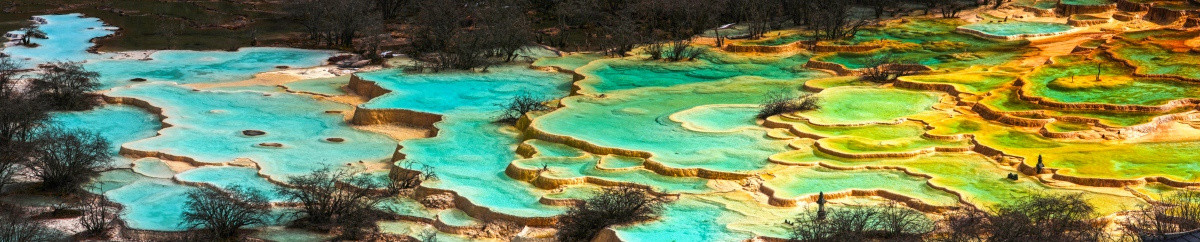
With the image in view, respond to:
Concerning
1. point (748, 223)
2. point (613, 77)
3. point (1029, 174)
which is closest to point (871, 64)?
point (613, 77)

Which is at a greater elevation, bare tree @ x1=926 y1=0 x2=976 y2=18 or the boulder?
bare tree @ x1=926 y1=0 x2=976 y2=18

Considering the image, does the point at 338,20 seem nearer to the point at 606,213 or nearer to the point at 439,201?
the point at 439,201

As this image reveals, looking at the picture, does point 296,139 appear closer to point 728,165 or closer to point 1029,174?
point 728,165

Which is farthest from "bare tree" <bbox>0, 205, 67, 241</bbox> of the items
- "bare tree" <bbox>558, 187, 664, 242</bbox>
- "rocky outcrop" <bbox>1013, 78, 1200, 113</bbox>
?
"rocky outcrop" <bbox>1013, 78, 1200, 113</bbox>

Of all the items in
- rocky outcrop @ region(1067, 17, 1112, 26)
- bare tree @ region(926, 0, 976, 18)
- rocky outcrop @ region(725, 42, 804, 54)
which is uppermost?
rocky outcrop @ region(1067, 17, 1112, 26)

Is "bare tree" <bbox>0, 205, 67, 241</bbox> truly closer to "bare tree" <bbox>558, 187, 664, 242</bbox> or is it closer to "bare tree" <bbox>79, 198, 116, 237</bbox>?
"bare tree" <bbox>79, 198, 116, 237</bbox>

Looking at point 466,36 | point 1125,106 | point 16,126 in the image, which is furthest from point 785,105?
point 16,126

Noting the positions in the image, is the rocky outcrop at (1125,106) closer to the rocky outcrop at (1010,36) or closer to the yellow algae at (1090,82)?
the yellow algae at (1090,82)
